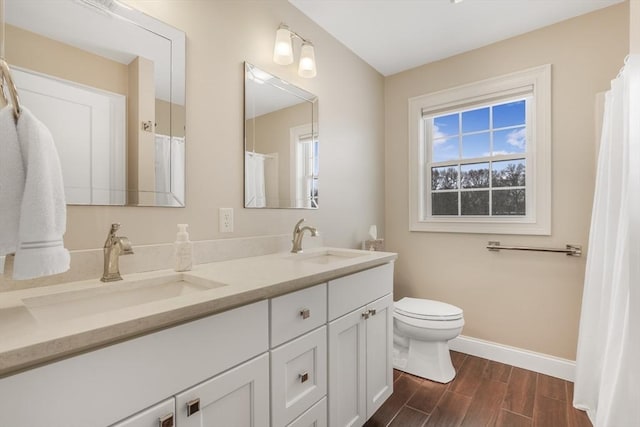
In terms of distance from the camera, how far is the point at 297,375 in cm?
112

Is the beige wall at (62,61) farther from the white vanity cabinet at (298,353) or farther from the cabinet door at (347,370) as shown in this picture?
the cabinet door at (347,370)

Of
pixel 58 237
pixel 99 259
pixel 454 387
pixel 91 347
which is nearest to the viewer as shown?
pixel 91 347

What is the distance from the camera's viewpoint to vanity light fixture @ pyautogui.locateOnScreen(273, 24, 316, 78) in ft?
5.58

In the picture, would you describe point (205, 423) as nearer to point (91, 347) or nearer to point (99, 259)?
point (91, 347)

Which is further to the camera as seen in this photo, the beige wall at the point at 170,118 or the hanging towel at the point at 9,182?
the beige wall at the point at 170,118

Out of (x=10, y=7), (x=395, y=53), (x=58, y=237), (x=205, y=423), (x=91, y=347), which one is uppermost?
(x=395, y=53)

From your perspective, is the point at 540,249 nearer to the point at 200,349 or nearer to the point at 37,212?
the point at 200,349

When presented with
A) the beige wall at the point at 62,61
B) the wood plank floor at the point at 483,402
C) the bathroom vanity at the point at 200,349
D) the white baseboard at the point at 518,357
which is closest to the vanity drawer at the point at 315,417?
the bathroom vanity at the point at 200,349

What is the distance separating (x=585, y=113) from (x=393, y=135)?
1.35 meters

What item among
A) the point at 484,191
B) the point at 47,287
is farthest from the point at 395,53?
the point at 47,287

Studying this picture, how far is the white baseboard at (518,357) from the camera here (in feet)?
6.77

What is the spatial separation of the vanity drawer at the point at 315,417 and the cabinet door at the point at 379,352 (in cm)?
37

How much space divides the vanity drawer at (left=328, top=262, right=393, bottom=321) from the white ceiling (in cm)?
162

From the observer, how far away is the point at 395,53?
8.11ft
